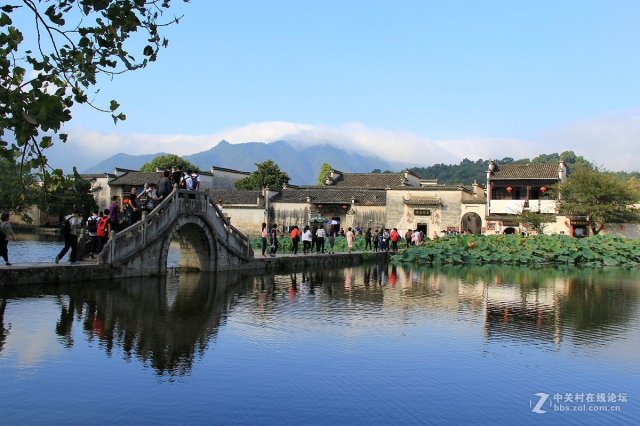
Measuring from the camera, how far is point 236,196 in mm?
56562

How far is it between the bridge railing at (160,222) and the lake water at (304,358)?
1.14 meters

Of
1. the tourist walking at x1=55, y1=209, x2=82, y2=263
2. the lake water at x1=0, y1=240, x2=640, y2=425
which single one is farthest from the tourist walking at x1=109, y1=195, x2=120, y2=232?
the lake water at x1=0, y1=240, x2=640, y2=425

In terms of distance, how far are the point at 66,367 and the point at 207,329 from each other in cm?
352

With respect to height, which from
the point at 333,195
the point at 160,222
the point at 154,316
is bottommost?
the point at 154,316

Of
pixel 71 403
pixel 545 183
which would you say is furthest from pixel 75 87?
pixel 545 183

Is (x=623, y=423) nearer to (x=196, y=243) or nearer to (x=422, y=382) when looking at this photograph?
(x=422, y=382)

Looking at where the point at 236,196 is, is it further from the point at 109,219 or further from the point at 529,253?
the point at 109,219

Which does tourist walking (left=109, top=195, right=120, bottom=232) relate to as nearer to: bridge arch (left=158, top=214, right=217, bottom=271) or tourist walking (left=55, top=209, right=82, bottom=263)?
tourist walking (left=55, top=209, right=82, bottom=263)

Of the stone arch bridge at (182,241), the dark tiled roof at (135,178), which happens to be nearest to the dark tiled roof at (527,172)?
the dark tiled roof at (135,178)

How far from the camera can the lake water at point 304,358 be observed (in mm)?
7922

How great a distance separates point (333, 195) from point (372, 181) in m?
6.91

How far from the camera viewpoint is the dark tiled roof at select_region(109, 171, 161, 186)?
202ft

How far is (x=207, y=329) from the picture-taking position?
12453mm

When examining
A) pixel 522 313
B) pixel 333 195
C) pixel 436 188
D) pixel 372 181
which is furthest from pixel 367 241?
pixel 372 181
